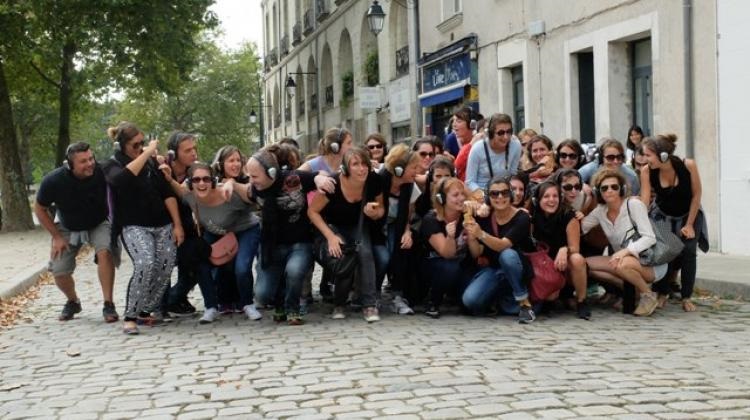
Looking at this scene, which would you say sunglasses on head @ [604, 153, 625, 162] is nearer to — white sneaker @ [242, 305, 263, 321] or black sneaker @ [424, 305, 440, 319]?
black sneaker @ [424, 305, 440, 319]

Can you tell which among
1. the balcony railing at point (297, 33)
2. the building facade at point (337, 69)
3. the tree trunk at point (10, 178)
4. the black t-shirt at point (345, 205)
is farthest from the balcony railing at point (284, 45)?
the black t-shirt at point (345, 205)

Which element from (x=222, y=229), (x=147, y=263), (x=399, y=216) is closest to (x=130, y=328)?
(x=147, y=263)

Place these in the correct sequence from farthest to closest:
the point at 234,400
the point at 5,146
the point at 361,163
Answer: the point at 5,146 → the point at 361,163 → the point at 234,400

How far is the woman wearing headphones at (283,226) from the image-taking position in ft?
26.5

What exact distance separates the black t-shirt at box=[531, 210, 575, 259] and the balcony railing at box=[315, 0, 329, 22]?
2675 cm

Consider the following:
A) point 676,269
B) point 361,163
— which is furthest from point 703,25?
point 361,163

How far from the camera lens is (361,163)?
7.98m

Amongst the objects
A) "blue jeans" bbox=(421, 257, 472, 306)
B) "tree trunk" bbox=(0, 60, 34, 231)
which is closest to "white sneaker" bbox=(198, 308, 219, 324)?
"blue jeans" bbox=(421, 257, 472, 306)

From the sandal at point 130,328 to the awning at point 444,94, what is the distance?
13.7 m

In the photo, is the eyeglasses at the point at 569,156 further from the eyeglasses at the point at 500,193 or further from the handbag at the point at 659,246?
the eyeglasses at the point at 500,193

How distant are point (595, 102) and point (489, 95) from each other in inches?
179

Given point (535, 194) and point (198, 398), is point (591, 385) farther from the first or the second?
point (535, 194)

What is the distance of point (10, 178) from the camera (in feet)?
Answer: 75.8

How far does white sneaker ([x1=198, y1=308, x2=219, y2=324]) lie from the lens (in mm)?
8297
